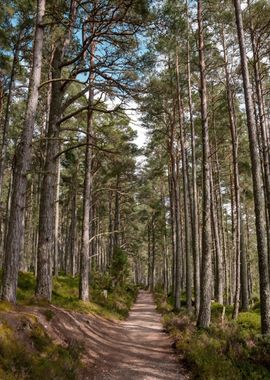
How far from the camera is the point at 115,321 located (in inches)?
545

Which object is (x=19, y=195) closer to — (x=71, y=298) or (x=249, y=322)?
(x=71, y=298)

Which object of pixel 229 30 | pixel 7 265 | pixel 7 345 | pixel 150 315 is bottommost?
pixel 150 315

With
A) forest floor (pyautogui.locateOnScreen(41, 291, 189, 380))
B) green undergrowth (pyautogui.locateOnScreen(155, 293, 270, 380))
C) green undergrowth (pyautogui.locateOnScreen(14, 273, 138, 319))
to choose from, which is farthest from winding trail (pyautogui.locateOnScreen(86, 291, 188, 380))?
green undergrowth (pyautogui.locateOnScreen(14, 273, 138, 319))

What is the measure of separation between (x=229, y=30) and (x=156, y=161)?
437 inches

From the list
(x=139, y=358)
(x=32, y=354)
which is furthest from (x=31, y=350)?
(x=139, y=358)

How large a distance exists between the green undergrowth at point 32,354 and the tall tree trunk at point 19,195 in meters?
0.98

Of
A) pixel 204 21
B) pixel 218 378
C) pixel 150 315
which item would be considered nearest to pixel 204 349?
pixel 218 378

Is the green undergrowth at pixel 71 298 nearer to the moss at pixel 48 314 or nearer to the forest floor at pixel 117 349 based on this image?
the forest floor at pixel 117 349

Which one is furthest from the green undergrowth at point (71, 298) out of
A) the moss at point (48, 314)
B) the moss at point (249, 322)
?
the moss at point (249, 322)

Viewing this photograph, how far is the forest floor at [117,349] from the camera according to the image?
22.8 ft

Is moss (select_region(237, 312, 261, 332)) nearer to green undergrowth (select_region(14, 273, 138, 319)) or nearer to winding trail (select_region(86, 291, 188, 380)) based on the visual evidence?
winding trail (select_region(86, 291, 188, 380))

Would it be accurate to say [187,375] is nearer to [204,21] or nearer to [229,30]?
[204,21]

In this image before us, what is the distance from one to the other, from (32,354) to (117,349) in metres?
3.96

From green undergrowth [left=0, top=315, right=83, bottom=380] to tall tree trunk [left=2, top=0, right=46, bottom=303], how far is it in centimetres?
98
